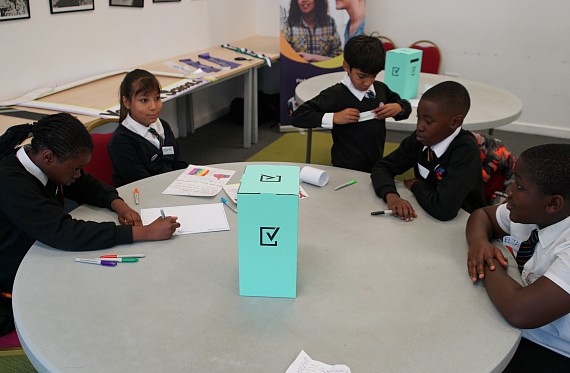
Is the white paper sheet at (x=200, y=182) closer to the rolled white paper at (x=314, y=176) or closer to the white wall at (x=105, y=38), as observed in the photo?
the rolled white paper at (x=314, y=176)

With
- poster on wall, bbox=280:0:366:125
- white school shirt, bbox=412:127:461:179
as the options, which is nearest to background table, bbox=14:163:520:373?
white school shirt, bbox=412:127:461:179

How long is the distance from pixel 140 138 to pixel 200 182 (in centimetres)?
52

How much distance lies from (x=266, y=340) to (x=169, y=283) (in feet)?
1.08

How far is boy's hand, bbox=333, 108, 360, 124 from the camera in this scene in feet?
7.29

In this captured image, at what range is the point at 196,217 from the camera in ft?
5.21

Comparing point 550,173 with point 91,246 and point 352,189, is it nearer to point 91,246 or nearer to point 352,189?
point 352,189

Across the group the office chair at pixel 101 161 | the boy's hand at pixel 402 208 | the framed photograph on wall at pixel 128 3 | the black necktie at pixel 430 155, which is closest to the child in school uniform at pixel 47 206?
the office chair at pixel 101 161

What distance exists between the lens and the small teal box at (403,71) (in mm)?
3002

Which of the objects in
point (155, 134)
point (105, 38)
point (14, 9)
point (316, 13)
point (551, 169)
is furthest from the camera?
point (316, 13)

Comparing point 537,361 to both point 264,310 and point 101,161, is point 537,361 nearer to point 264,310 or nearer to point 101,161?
point 264,310

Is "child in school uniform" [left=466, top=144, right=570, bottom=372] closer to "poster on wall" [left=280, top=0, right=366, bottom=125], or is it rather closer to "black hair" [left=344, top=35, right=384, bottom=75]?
"black hair" [left=344, top=35, right=384, bottom=75]

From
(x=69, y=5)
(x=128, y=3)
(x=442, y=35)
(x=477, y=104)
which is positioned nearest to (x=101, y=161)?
(x=69, y=5)

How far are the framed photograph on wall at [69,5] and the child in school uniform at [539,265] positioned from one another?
114 inches

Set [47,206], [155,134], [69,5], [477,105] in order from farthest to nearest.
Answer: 1. [69,5]
2. [477,105]
3. [155,134]
4. [47,206]
